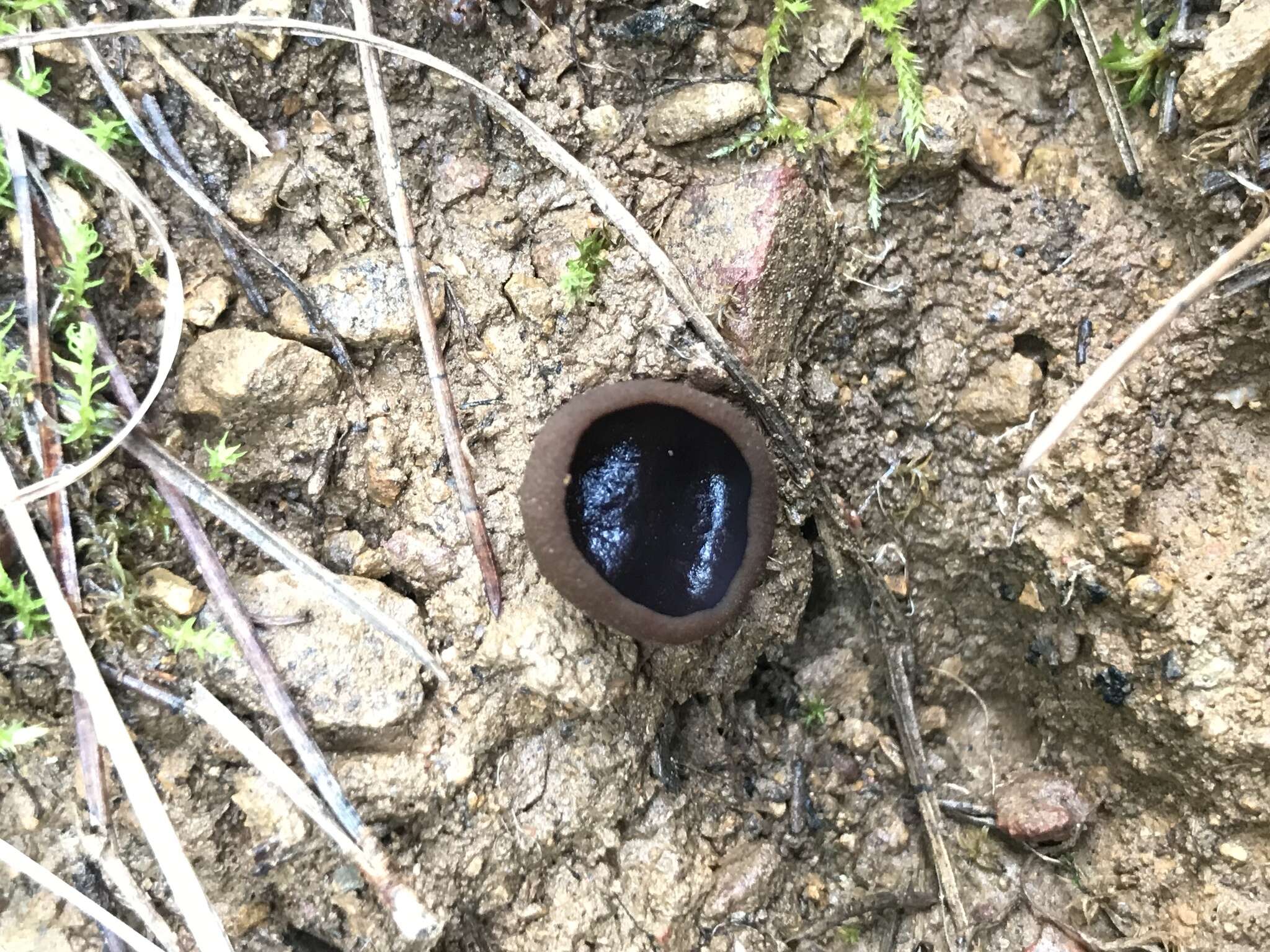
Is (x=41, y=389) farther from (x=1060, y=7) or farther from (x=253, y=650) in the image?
(x=1060, y=7)

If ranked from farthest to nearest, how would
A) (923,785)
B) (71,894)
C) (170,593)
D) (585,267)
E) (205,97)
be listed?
(923,785) → (585,267) → (205,97) → (170,593) → (71,894)

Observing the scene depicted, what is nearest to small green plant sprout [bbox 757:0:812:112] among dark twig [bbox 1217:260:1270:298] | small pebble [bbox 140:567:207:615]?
dark twig [bbox 1217:260:1270:298]

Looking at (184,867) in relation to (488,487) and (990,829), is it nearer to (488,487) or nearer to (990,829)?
(488,487)

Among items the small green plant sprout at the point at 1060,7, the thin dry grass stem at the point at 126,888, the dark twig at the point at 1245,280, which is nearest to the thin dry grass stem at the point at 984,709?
the dark twig at the point at 1245,280

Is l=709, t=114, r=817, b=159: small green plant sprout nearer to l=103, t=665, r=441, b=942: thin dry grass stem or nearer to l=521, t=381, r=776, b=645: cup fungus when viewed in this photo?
l=521, t=381, r=776, b=645: cup fungus

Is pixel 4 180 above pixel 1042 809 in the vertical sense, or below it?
above

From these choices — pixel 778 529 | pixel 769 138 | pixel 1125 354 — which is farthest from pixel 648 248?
pixel 1125 354
